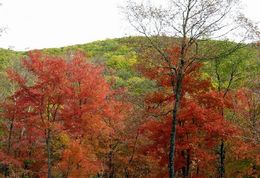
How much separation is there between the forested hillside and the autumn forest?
65 millimetres

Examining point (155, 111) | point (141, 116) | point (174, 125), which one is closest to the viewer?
point (174, 125)

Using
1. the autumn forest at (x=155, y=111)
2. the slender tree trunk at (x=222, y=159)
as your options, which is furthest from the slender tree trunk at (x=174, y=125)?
the slender tree trunk at (x=222, y=159)

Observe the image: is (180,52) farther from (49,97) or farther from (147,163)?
(147,163)

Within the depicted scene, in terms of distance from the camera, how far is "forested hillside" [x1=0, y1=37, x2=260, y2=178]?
23.1 m

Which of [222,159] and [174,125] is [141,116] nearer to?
[222,159]

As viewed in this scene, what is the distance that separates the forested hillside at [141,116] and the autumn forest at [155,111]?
65 millimetres

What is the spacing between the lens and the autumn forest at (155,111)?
71.8ft

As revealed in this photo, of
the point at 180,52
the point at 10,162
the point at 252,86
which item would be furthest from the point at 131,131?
the point at 252,86

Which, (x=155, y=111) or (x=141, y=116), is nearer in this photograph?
(x=155, y=111)

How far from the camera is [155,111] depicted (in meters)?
25.4

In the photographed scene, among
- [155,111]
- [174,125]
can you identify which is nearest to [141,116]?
[155,111]

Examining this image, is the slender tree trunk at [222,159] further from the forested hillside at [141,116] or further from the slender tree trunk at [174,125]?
the slender tree trunk at [174,125]

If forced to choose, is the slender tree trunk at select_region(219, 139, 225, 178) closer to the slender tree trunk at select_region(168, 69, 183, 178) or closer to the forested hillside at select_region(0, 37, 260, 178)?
the forested hillside at select_region(0, 37, 260, 178)

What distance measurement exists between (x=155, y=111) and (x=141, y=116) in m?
5.45
